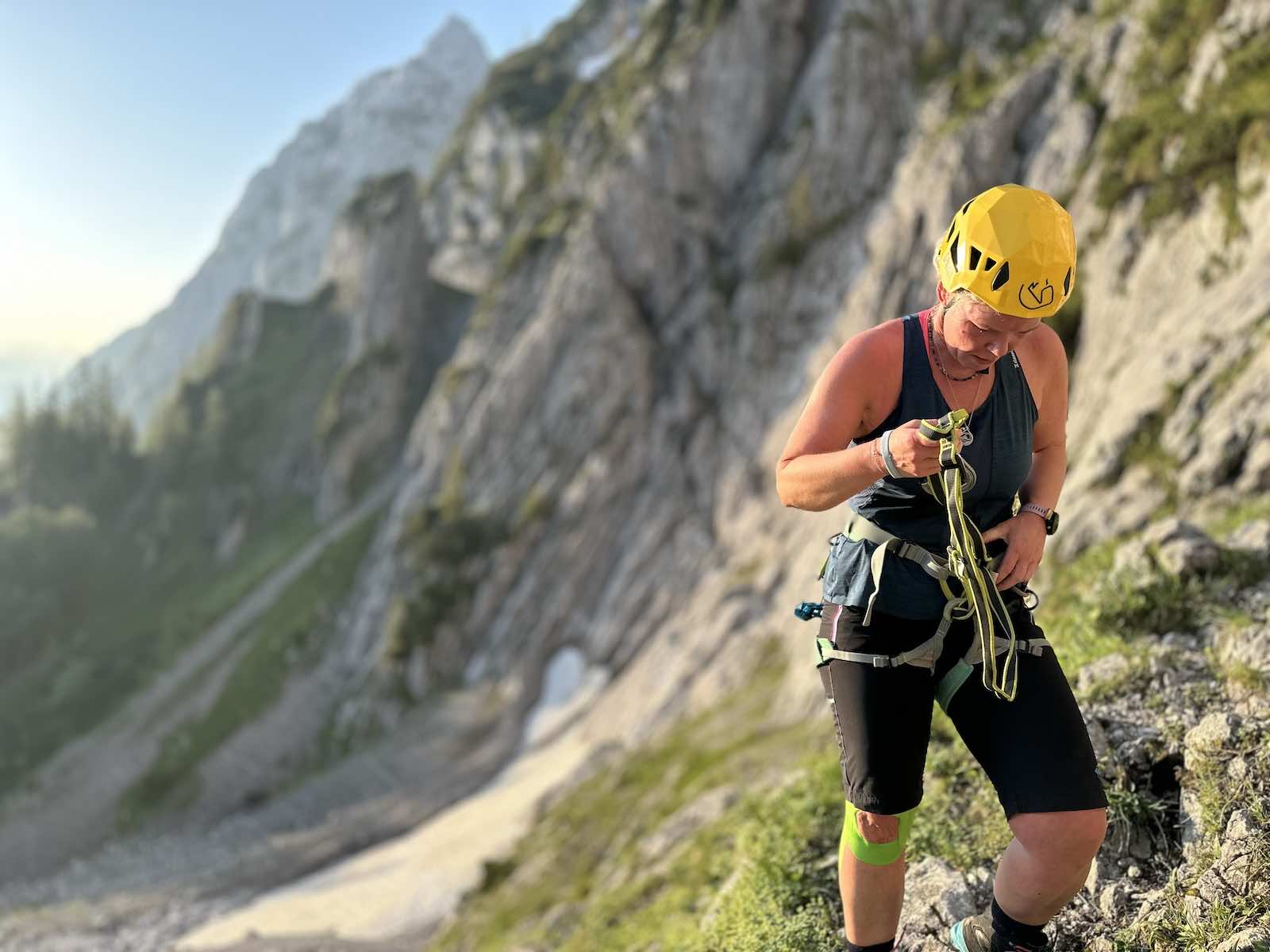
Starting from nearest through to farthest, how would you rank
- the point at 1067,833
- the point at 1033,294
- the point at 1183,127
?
the point at 1067,833, the point at 1033,294, the point at 1183,127

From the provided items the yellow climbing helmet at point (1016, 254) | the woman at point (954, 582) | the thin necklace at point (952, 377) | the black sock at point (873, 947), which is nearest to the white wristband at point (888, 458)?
the woman at point (954, 582)

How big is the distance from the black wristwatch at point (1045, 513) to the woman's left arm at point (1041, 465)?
3cm

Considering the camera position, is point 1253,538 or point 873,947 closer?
point 873,947

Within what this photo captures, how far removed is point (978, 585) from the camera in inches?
142

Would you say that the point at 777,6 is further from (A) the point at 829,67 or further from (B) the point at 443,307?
(B) the point at 443,307

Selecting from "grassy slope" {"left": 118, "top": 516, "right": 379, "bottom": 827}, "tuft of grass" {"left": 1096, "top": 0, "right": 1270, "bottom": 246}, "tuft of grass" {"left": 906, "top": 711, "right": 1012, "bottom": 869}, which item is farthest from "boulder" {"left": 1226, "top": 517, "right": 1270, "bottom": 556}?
"grassy slope" {"left": 118, "top": 516, "right": 379, "bottom": 827}

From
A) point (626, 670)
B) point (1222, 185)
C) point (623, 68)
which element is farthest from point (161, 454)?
point (1222, 185)

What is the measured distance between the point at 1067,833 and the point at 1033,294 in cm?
237

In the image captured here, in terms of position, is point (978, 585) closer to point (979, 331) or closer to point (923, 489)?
point (923, 489)

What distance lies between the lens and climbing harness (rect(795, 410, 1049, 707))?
11.6 ft

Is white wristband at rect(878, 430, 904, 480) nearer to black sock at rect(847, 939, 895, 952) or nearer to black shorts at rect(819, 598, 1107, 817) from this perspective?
black shorts at rect(819, 598, 1107, 817)

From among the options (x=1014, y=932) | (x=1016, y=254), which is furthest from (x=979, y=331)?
(x=1014, y=932)

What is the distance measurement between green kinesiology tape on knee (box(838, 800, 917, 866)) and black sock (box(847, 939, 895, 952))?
0.51 meters

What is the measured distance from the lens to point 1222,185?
2072cm
